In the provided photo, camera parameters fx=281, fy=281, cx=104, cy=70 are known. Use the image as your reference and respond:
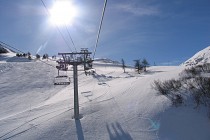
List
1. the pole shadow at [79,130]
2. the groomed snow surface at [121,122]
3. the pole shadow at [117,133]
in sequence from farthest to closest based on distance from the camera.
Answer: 1. the pole shadow at [79,130]
2. the groomed snow surface at [121,122]
3. the pole shadow at [117,133]

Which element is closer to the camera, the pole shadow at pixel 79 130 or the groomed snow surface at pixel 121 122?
the groomed snow surface at pixel 121 122

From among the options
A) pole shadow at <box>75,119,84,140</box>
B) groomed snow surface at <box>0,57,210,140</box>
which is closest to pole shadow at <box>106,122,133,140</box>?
groomed snow surface at <box>0,57,210,140</box>

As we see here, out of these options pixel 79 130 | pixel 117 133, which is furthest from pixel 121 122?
pixel 79 130

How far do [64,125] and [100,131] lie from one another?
3.15 m

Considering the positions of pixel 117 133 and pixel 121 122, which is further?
pixel 121 122

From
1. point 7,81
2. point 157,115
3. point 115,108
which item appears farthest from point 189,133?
point 7,81

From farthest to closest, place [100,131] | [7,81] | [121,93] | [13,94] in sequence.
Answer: [7,81]
[13,94]
[121,93]
[100,131]

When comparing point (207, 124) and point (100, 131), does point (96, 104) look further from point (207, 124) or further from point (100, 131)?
point (207, 124)

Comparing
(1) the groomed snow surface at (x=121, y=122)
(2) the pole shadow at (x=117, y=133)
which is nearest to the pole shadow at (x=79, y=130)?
(1) the groomed snow surface at (x=121, y=122)

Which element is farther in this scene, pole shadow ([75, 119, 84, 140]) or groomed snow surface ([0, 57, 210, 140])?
pole shadow ([75, 119, 84, 140])

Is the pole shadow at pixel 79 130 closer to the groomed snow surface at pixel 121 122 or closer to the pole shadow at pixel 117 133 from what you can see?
the groomed snow surface at pixel 121 122

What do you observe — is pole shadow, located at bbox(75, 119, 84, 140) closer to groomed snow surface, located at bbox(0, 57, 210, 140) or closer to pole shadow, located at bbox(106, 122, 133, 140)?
groomed snow surface, located at bbox(0, 57, 210, 140)

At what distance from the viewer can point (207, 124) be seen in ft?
61.0

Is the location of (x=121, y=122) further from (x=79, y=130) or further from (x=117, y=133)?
(x=79, y=130)
